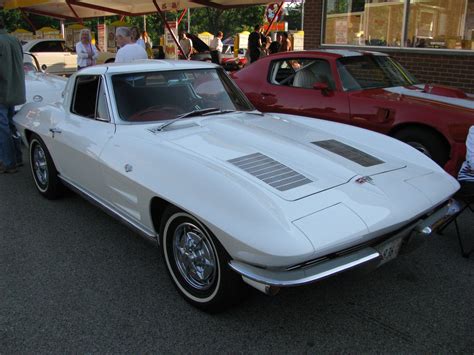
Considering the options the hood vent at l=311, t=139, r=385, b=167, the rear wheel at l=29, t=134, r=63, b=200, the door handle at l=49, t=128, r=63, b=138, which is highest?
the hood vent at l=311, t=139, r=385, b=167

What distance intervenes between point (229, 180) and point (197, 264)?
1.90 feet

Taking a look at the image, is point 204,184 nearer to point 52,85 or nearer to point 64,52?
point 52,85

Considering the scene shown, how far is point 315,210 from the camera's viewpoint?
2301 mm

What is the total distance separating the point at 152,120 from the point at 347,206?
175cm

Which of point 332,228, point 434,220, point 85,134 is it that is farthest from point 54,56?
point 332,228

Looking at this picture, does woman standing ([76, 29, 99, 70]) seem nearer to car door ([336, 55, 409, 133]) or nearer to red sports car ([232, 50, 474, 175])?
red sports car ([232, 50, 474, 175])

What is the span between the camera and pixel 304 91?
5684mm

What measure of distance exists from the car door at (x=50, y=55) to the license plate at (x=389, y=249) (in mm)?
16409

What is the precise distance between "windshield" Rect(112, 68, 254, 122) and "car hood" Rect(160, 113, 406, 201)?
291 mm

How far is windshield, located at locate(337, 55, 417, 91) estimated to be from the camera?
5.49 m

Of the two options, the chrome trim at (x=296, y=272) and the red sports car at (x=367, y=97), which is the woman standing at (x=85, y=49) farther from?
the chrome trim at (x=296, y=272)

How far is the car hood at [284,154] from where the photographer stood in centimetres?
256

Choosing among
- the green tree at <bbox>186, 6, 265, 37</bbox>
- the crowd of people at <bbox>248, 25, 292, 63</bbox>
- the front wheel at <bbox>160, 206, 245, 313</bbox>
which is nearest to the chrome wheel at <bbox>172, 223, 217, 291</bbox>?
the front wheel at <bbox>160, 206, 245, 313</bbox>

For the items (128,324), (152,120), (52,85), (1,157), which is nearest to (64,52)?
(52,85)
